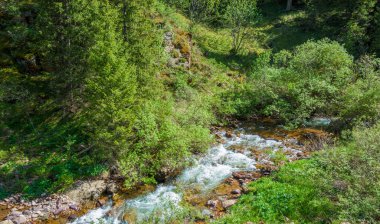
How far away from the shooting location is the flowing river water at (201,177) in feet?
53.7

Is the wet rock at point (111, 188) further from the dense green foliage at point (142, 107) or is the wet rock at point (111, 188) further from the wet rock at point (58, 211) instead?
the wet rock at point (58, 211)

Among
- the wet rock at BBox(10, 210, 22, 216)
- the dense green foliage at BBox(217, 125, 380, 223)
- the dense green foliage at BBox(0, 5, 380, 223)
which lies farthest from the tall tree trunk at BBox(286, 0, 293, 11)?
the wet rock at BBox(10, 210, 22, 216)

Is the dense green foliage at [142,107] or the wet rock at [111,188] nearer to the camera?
the dense green foliage at [142,107]

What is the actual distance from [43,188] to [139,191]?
5.84 metres

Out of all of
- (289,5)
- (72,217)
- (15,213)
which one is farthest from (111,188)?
(289,5)

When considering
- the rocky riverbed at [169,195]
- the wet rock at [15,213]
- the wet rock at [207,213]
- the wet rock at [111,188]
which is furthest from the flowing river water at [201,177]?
the wet rock at [15,213]

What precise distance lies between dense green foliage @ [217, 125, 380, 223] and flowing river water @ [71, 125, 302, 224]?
3044 mm

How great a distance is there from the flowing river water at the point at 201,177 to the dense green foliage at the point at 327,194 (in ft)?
9.99

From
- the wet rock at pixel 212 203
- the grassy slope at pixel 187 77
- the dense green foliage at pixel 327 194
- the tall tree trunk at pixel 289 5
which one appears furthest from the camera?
the tall tree trunk at pixel 289 5

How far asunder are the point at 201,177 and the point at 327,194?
25.7 feet

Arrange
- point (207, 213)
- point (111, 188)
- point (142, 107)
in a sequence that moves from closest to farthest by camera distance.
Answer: point (207, 213), point (111, 188), point (142, 107)

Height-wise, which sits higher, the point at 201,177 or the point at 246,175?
the point at 246,175

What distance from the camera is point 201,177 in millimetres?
19875

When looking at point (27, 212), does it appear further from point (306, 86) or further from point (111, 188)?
point (306, 86)
